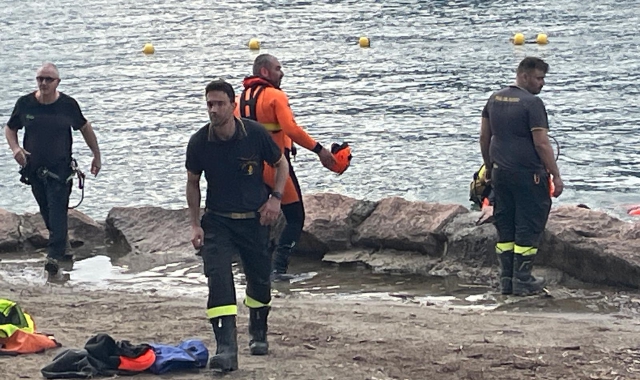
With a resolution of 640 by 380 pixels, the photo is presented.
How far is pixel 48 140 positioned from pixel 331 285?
3.10 metres

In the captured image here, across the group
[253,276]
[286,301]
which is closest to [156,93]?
[286,301]

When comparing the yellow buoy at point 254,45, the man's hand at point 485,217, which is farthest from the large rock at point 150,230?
the yellow buoy at point 254,45

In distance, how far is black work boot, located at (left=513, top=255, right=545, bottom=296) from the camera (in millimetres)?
10664

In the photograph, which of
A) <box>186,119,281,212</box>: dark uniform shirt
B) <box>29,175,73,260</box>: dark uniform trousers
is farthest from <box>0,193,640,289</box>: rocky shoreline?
<box>186,119,281,212</box>: dark uniform shirt

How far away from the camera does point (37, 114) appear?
11734 millimetres

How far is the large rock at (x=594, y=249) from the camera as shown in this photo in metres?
10.9

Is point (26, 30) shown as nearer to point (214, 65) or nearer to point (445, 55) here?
point (214, 65)

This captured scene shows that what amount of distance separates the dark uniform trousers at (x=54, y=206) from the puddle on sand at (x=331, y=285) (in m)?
0.32

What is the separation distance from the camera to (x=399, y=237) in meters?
12.2

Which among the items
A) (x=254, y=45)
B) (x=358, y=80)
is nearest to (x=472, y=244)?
(x=358, y=80)

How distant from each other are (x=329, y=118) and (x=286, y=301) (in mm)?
15137

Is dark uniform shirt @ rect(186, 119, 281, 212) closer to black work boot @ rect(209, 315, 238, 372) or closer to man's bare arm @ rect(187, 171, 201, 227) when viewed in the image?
man's bare arm @ rect(187, 171, 201, 227)

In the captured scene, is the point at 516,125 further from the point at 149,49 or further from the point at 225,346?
the point at 149,49

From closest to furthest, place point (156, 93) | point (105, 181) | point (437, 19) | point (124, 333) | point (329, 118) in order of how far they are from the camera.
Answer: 1. point (124, 333)
2. point (105, 181)
3. point (329, 118)
4. point (156, 93)
5. point (437, 19)
